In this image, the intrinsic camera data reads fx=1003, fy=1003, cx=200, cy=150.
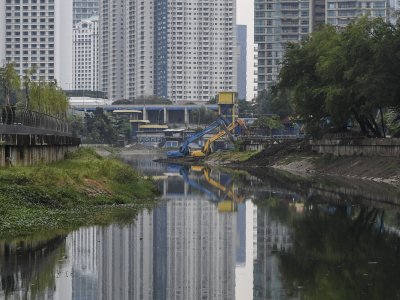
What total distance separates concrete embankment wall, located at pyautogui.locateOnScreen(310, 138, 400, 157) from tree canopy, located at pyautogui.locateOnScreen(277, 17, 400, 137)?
2.03 meters

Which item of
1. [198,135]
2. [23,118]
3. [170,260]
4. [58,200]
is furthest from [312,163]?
[170,260]

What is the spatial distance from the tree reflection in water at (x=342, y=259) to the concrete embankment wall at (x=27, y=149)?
1531cm

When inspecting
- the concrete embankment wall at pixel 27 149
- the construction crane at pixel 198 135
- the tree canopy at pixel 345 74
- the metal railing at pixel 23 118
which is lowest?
the construction crane at pixel 198 135

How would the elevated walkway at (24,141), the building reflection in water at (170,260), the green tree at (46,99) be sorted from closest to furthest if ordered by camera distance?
the building reflection in water at (170,260) < the elevated walkway at (24,141) < the green tree at (46,99)

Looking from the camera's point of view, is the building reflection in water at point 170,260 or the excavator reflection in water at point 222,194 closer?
the building reflection in water at point 170,260

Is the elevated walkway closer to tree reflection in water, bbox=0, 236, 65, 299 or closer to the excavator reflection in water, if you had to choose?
the excavator reflection in water

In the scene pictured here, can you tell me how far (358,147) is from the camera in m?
102

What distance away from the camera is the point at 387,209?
4988 cm

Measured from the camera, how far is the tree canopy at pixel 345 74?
8556 cm

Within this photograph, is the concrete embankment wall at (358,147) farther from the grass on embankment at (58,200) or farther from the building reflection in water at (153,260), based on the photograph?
the building reflection in water at (153,260)

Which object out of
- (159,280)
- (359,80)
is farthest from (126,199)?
(359,80)

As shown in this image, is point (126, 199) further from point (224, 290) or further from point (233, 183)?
point (233, 183)

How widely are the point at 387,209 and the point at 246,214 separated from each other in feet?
24.1

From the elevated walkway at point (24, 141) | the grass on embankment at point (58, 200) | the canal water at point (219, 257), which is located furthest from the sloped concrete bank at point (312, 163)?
the canal water at point (219, 257)
